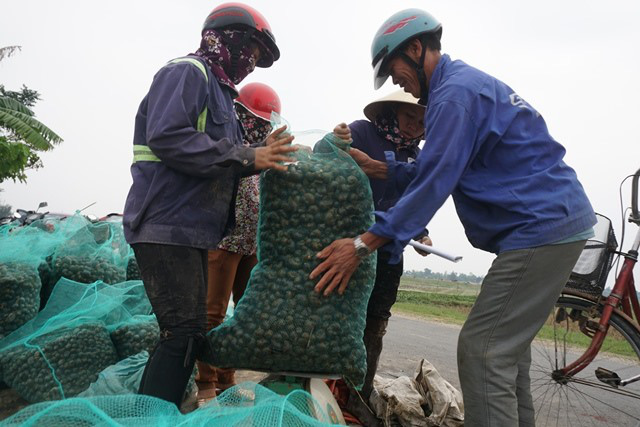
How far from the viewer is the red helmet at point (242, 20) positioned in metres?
1.91

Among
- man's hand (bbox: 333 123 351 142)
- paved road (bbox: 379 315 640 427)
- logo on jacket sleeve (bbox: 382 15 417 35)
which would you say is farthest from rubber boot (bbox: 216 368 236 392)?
logo on jacket sleeve (bbox: 382 15 417 35)

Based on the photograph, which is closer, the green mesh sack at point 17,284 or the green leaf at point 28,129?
the green mesh sack at point 17,284

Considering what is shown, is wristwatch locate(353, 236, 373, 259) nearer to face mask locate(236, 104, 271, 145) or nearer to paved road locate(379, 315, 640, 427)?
face mask locate(236, 104, 271, 145)

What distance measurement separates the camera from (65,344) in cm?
239

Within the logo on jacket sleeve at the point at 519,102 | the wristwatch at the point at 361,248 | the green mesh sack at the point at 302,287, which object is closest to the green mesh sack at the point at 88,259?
the green mesh sack at the point at 302,287

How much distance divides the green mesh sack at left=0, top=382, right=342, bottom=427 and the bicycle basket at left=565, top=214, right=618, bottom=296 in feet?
7.84

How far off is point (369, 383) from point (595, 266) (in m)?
1.64

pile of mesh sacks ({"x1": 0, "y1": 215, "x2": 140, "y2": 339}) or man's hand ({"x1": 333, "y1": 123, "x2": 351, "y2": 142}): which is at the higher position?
man's hand ({"x1": 333, "y1": 123, "x2": 351, "y2": 142})

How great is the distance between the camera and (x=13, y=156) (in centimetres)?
1259

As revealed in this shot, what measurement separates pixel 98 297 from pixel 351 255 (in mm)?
1826

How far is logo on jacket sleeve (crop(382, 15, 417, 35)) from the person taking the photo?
1.92 meters

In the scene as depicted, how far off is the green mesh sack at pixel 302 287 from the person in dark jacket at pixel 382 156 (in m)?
0.69

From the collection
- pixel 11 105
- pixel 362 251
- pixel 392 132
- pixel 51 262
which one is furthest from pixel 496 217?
pixel 11 105

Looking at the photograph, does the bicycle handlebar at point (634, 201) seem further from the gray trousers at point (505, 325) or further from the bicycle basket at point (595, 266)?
the gray trousers at point (505, 325)
